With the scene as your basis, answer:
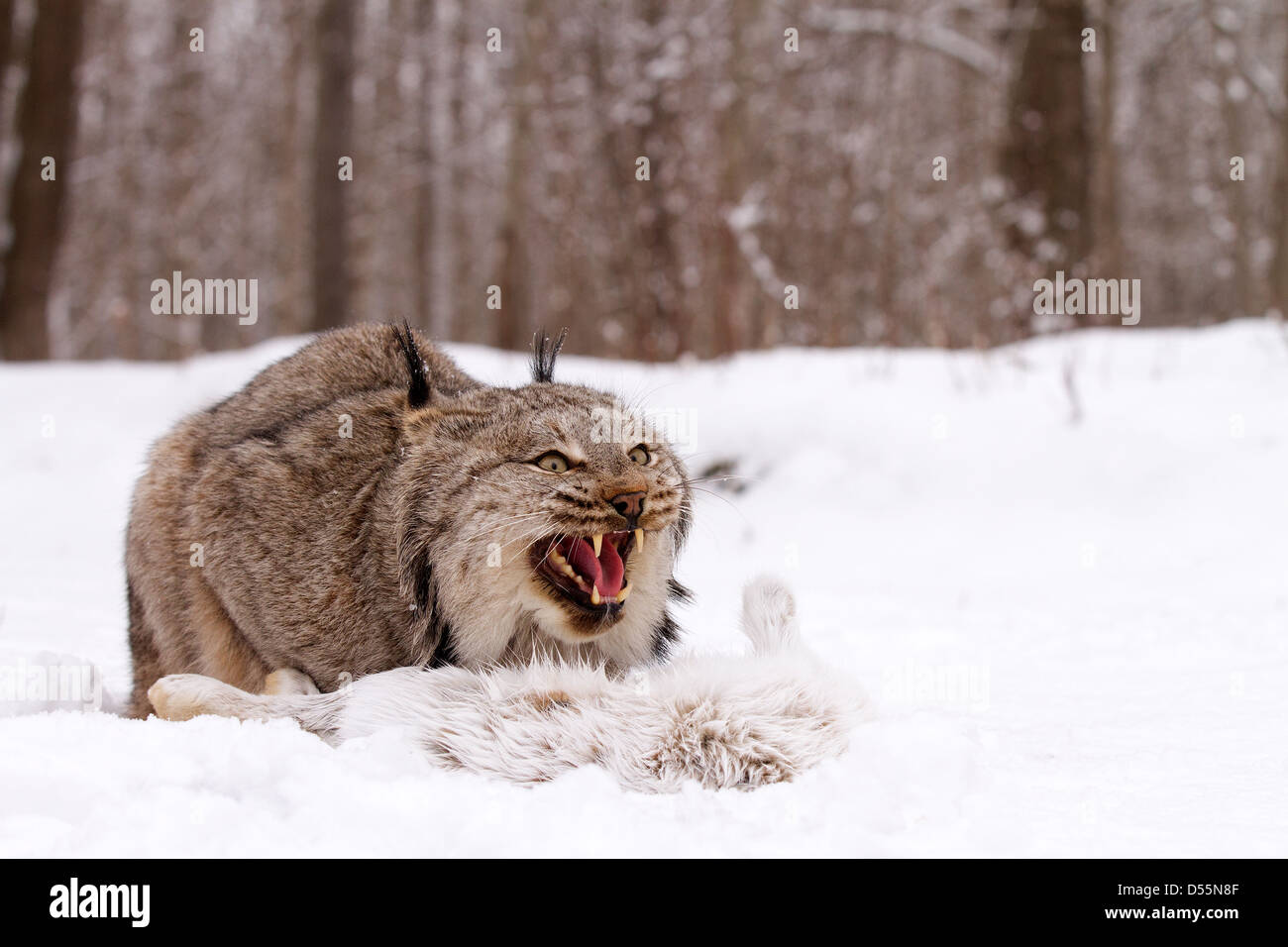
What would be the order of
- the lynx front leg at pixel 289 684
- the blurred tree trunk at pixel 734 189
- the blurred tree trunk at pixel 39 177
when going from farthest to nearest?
1. the blurred tree trunk at pixel 39 177
2. the blurred tree trunk at pixel 734 189
3. the lynx front leg at pixel 289 684

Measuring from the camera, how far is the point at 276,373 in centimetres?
394

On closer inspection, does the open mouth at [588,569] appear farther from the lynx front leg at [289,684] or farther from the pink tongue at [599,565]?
the lynx front leg at [289,684]

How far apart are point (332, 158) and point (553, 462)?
11.4 meters

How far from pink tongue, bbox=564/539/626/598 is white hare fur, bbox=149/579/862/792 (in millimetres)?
235

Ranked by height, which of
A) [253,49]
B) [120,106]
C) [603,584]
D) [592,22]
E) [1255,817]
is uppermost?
[253,49]

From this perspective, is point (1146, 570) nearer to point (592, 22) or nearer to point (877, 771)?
point (877, 771)

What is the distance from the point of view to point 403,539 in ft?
9.87

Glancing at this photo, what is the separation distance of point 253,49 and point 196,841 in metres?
29.0

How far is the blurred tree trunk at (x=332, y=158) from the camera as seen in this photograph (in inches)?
512

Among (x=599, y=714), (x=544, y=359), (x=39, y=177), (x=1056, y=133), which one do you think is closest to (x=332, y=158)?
(x=39, y=177)

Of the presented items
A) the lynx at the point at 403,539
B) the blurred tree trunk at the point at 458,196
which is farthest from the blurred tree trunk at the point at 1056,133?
the blurred tree trunk at the point at 458,196

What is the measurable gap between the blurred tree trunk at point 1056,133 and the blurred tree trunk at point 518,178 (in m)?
6.41

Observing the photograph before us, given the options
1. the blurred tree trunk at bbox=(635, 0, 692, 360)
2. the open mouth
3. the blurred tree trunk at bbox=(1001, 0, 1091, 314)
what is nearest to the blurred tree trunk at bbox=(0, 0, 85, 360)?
the blurred tree trunk at bbox=(635, 0, 692, 360)
